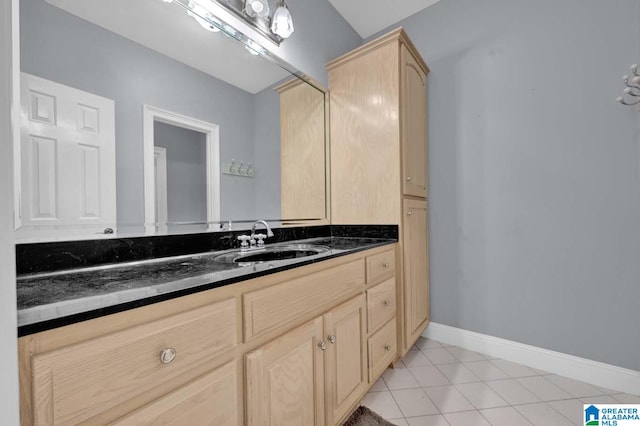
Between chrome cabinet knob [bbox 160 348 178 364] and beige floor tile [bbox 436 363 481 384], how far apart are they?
1.56 m

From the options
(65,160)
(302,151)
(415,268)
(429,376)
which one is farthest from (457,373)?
(65,160)

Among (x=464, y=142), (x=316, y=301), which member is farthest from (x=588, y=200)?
(x=316, y=301)

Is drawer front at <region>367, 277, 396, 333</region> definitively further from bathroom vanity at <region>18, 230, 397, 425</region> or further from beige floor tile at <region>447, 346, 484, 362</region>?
beige floor tile at <region>447, 346, 484, 362</region>

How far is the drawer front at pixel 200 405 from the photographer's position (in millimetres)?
535

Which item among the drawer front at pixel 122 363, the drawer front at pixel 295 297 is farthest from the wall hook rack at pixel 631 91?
the drawer front at pixel 122 363

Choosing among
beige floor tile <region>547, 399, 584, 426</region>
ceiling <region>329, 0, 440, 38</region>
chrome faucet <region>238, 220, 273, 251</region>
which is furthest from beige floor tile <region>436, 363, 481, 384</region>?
ceiling <region>329, 0, 440, 38</region>

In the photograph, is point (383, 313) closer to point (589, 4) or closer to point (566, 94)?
point (566, 94)

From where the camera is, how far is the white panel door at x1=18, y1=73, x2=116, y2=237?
0.74 meters

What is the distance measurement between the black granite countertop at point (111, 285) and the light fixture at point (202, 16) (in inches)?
40.2

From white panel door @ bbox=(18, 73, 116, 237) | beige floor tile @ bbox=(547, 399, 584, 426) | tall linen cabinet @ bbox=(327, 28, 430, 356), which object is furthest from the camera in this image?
tall linen cabinet @ bbox=(327, 28, 430, 356)

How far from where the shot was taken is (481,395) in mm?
1393

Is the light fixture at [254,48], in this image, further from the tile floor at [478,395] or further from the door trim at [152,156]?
the tile floor at [478,395]

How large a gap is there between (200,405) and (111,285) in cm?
35

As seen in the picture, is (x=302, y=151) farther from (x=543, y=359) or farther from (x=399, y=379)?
(x=543, y=359)
